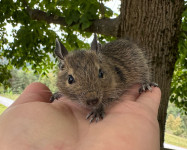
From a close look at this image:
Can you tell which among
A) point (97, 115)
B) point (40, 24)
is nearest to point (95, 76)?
point (97, 115)

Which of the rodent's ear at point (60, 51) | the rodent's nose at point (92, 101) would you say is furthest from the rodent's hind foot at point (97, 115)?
the rodent's ear at point (60, 51)

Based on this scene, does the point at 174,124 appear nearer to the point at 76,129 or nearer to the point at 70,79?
the point at 70,79

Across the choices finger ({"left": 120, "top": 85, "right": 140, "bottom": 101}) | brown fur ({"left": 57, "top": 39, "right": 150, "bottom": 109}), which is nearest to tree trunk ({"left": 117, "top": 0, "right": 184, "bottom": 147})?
brown fur ({"left": 57, "top": 39, "right": 150, "bottom": 109})

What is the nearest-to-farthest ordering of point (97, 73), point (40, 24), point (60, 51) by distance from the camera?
point (97, 73), point (60, 51), point (40, 24)

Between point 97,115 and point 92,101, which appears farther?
point 97,115

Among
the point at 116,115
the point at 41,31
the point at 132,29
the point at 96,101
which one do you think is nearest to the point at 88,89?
the point at 96,101

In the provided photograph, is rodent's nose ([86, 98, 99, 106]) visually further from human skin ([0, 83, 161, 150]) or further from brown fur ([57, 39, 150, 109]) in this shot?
human skin ([0, 83, 161, 150])

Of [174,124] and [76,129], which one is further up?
[76,129]
